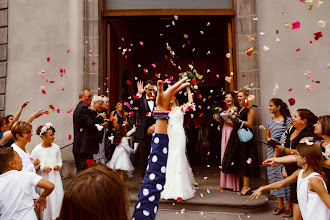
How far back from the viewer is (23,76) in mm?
6285

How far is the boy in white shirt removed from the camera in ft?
8.16

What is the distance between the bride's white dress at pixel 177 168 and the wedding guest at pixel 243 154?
759 mm

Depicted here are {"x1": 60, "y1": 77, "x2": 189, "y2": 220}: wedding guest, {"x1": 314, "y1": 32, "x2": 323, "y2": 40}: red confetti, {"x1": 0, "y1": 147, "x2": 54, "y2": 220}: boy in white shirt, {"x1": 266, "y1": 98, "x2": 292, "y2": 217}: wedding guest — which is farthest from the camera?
{"x1": 314, "y1": 32, "x2": 323, "y2": 40}: red confetti

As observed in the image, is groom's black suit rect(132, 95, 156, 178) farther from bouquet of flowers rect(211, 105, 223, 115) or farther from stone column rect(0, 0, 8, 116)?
stone column rect(0, 0, 8, 116)

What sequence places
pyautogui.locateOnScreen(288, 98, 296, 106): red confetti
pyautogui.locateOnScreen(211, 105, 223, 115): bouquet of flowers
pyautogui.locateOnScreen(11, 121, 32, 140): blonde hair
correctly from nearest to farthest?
pyautogui.locateOnScreen(11, 121, 32, 140): blonde hair → pyautogui.locateOnScreen(288, 98, 296, 106): red confetti → pyautogui.locateOnScreen(211, 105, 223, 115): bouquet of flowers

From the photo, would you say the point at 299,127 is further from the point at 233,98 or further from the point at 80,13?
the point at 80,13

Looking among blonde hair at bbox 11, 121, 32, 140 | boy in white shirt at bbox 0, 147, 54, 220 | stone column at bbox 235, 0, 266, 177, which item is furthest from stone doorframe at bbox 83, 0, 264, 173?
boy in white shirt at bbox 0, 147, 54, 220

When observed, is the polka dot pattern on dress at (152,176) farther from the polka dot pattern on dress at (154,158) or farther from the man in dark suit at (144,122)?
the man in dark suit at (144,122)

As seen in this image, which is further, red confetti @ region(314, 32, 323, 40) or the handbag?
red confetti @ region(314, 32, 323, 40)

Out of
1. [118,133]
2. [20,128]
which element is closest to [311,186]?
[20,128]

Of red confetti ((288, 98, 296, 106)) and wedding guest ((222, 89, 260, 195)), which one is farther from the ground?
red confetti ((288, 98, 296, 106))

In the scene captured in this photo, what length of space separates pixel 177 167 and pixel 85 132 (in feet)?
5.46

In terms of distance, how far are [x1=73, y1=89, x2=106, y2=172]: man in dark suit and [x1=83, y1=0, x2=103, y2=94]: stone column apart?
4.70 feet

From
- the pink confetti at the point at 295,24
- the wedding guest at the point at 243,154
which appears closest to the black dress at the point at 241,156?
the wedding guest at the point at 243,154
